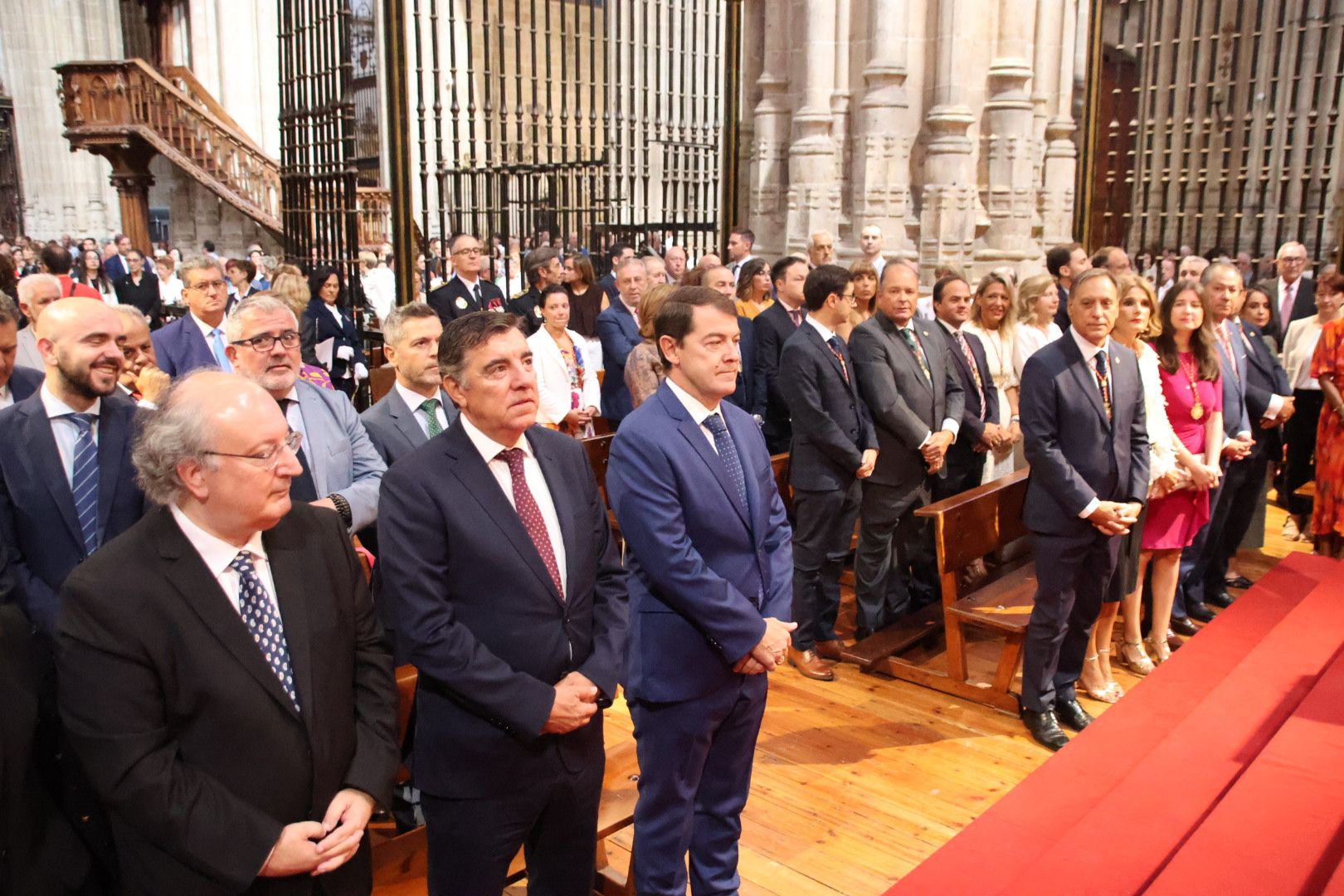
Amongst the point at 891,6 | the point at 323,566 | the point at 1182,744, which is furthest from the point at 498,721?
the point at 891,6

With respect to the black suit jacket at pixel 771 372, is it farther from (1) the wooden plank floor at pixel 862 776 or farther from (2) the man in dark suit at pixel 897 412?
(1) the wooden plank floor at pixel 862 776

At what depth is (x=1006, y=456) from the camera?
16.2ft

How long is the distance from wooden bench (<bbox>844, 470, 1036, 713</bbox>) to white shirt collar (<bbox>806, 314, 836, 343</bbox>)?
0.73 metres

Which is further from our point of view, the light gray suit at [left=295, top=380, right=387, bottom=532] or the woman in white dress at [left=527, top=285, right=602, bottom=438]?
the woman in white dress at [left=527, top=285, right=602, bottom=438]

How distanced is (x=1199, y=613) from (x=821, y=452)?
6.75 ft

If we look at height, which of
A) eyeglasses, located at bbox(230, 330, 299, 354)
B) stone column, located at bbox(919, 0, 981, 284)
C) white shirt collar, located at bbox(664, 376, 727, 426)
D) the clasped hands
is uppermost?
stone column, located at bbox(919, 0, 981, 284)

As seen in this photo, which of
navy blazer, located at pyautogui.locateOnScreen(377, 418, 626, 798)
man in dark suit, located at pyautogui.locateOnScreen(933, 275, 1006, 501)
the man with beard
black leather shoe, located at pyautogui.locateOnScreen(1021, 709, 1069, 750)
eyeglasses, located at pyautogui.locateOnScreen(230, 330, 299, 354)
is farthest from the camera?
man in dark suit, located at pyautogui.locateOnScreen(933, 275, 1006, 501)

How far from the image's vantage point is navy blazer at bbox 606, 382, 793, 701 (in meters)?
2.31

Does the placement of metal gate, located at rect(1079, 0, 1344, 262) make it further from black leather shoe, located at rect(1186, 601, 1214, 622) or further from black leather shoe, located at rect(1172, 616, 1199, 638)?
black leather shoe, located at rect(1172, 616, 1199, 638)

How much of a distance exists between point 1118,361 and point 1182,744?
1.35 metres

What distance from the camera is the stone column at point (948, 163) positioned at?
676 centimetres

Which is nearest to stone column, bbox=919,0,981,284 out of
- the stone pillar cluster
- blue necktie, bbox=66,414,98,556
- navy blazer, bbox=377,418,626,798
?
the stone pillar cluster

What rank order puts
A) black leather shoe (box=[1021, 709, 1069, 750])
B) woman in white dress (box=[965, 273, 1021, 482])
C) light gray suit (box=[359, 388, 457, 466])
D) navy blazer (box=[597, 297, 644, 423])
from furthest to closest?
1. navy blazer (box=[597, 297, 644, 423])
2. woman in white dress (box=[965, 273, 1021, 482])
3. black leather shoe (box=[1021, 709, 1069, 750])
4. light gray suit (box=[359, 388, 457, 466])

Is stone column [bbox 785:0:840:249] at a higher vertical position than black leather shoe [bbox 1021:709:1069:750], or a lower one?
higher
